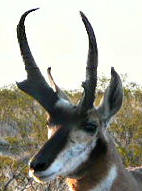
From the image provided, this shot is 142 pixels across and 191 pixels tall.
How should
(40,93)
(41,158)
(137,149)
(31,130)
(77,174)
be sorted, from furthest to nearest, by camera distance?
(31,130) → (137,149) → (40,93) → (77,174) → (41,158)

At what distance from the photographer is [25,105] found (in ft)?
112

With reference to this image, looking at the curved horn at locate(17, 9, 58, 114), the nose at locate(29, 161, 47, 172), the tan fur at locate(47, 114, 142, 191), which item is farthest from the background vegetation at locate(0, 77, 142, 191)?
the nose at locate(29, 161, 47, 172)

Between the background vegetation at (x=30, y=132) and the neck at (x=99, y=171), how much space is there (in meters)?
12.2

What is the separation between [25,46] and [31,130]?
23.7 m

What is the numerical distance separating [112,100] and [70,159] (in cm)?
107

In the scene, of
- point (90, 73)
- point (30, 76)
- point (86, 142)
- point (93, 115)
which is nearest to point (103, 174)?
point (86, 142)

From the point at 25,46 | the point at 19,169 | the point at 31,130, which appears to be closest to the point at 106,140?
the point at 25,46

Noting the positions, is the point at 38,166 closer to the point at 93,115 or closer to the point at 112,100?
the point at 93,115

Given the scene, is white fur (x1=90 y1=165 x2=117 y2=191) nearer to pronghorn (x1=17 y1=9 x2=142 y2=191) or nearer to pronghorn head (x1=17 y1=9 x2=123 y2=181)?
pronghorn (x1=17 y1=9 x2=142 y2=191)

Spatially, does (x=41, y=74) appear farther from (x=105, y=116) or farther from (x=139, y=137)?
(x=139, y=137)

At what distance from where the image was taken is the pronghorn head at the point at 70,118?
800cm

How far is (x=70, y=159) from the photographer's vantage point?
8.22 meters

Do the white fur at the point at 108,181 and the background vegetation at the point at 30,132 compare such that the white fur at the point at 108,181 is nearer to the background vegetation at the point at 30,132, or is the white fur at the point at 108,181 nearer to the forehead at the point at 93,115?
the forehead at the point at 93,115

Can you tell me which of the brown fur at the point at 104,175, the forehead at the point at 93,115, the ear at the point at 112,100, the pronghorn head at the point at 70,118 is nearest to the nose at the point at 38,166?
the pronghorn head at the point at 70,118
